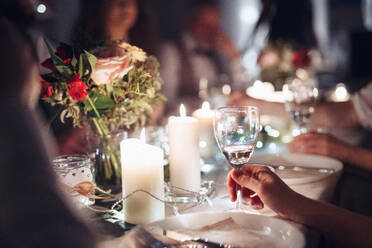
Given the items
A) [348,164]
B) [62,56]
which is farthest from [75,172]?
[348,164]

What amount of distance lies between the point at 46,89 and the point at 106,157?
9.2 inches

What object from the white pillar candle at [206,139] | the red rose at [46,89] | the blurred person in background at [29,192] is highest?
the red rose at [46,89]

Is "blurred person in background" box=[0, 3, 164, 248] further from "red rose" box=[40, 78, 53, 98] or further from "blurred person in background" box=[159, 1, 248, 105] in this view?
"blurred person in background" box=[159, 1, 248, 105]

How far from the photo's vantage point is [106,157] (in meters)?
1.11

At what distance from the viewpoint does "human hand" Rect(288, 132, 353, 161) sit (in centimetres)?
143

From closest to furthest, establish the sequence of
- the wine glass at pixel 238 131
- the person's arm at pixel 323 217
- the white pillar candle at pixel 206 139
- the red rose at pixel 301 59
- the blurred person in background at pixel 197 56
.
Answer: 1. the person's arm at pixel 323 217
2. the wine glass at pixel 238 131
3. the white pillar candle at pixel 206 139
4. the red rose at pixel 301 59
5. the blurred person in background at pixel 197 56

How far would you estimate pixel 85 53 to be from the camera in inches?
38.3

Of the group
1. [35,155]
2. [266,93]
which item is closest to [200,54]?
[266,93]

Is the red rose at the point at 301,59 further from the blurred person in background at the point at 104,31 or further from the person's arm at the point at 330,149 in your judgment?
the person's arm at the point at 330,149

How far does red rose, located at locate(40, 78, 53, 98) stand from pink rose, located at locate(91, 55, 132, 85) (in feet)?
0.33

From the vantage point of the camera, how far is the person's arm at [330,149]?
1433 mm

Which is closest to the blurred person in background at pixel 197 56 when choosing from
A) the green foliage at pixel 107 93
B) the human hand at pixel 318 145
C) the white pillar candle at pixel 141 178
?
the human hand at pixel 318 145

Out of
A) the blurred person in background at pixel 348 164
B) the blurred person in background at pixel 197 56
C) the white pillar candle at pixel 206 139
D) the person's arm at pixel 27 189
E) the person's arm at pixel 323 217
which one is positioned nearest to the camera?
the person's arm at pixel 27 189

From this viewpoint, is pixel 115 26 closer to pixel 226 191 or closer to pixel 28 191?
pixel 226 191
